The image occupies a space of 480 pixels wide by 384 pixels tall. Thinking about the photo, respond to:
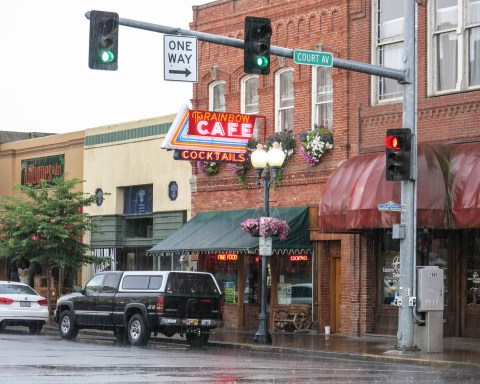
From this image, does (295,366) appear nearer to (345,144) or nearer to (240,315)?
(345,144)

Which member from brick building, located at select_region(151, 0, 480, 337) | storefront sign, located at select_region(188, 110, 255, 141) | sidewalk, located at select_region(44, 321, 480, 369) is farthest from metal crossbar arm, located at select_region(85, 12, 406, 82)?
storefront sign, located at select_region(188, 110, 255, 141)

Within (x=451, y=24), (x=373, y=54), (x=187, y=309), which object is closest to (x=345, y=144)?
(x=373, y=54)

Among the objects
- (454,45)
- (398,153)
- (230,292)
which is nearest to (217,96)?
(230,292)

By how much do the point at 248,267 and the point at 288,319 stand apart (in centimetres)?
307

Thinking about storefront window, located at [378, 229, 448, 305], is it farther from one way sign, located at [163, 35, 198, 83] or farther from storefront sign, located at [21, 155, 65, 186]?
storefront sign, located at [21, 155, 65, 186]

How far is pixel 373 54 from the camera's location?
96.3ft

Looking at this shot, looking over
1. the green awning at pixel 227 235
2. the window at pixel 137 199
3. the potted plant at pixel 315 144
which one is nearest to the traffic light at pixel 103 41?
the potted plant at pixel 315 144

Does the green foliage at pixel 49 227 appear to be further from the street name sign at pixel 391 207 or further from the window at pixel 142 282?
the street name sign at pixel 391 207

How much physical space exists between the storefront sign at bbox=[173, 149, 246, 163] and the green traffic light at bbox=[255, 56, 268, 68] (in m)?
11.9

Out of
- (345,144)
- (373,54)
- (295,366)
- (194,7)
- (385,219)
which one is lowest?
(295,366)

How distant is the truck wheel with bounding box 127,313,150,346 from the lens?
1045 inches

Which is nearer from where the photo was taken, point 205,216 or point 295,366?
point 295,366

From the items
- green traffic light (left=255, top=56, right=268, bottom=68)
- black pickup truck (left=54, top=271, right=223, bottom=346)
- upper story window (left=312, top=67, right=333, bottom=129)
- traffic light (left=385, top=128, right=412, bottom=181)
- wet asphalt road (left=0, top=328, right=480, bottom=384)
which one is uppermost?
A: upper story window (left=312, top=67, right=333, bottom=129)

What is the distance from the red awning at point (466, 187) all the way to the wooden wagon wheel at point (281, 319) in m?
7.54
